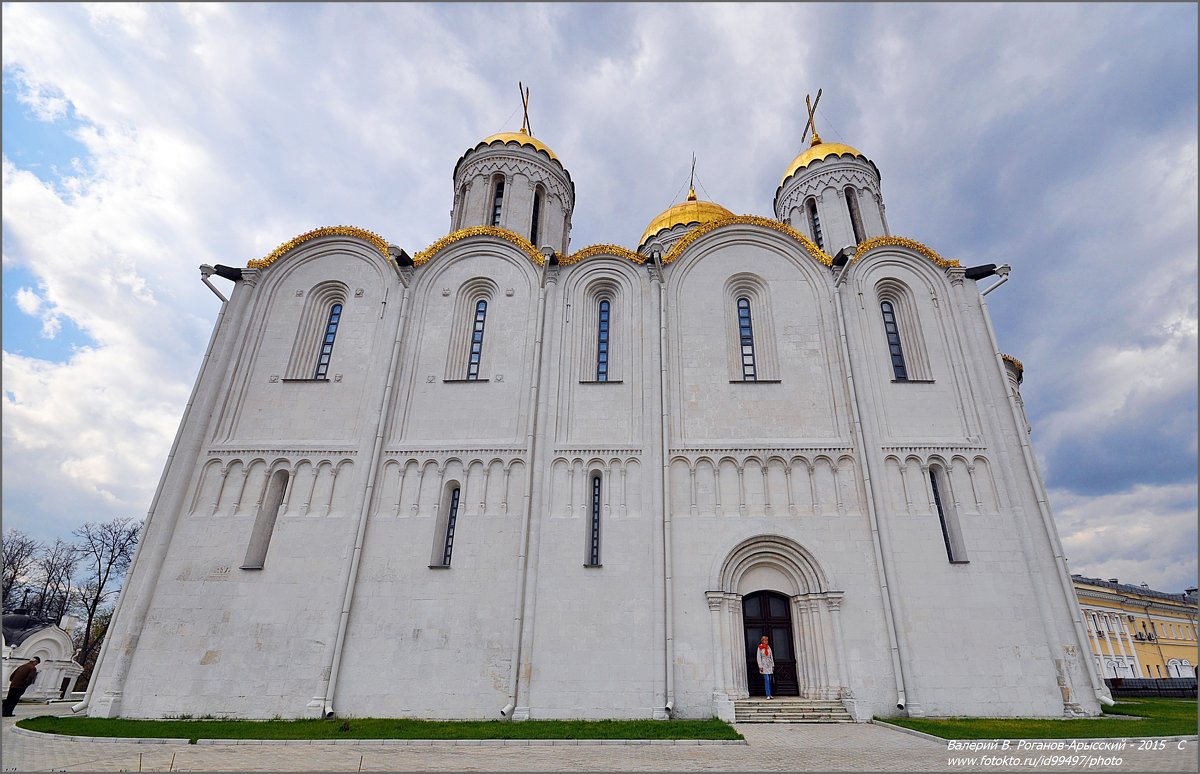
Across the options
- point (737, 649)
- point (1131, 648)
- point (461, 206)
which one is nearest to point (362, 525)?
point (737, 649)

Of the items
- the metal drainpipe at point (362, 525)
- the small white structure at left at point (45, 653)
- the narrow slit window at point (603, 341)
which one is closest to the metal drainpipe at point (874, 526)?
the narrow slit window at point (603, 341)

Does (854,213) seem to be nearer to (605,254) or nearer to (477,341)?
(605,254)

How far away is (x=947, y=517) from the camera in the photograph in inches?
611

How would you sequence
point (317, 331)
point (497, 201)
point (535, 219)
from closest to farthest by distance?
point (317, 331) → point (497, 201) → point (535, 219)

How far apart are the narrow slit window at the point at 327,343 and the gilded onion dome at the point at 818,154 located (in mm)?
17301

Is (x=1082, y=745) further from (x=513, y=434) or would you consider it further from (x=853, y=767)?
(x=513, y=434)

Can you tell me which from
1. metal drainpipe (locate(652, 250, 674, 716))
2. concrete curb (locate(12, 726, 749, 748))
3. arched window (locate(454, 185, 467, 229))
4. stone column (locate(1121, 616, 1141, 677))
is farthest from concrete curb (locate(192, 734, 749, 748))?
stone column (locate(1121, 616, 1141, 677))

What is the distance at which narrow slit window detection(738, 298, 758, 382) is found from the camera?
17797 millimetres

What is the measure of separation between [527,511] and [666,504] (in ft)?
11.3

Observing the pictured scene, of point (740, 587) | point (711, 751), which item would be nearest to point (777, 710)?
point (740, 587)

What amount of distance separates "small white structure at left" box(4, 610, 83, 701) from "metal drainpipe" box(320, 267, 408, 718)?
1480cm

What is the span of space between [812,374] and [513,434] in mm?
8496

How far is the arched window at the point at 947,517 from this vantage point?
15.0m

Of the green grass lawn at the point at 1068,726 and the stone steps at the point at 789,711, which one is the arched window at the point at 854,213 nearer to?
the green grass lawn at the point at 1068,726
